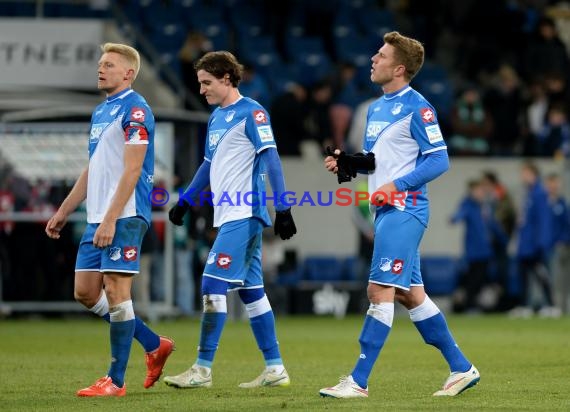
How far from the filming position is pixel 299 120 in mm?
22516

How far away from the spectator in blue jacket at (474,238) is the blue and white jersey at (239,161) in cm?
1246

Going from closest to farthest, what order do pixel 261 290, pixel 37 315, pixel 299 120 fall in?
pixel 261 290 → pixel 37 315 → pixel 299 120

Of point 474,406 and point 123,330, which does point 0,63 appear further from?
point 474,406

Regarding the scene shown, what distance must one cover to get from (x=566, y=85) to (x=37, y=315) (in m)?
10.8

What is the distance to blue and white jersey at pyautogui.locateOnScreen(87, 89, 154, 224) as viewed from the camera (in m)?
9.27

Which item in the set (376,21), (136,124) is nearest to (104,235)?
(136,124)

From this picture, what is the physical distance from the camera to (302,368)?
11781mm

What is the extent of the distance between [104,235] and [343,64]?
15.5 m

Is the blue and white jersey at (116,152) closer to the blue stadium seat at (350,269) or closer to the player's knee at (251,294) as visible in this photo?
the player's knee at (251,294)

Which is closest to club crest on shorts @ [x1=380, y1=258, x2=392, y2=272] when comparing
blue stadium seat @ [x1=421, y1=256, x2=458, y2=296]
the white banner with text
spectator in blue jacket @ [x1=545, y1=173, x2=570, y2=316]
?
the white banner with text

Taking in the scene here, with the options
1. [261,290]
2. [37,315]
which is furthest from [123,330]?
[37,315]

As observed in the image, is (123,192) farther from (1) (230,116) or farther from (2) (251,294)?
(2) (251,294)

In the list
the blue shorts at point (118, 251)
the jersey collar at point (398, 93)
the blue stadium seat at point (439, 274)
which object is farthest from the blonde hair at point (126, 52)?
the blue stadium seat at point (439, 274)

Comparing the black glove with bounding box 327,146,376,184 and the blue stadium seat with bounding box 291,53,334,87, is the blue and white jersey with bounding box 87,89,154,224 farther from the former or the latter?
the blue stadium seat with bounding box 291,53,334,87
